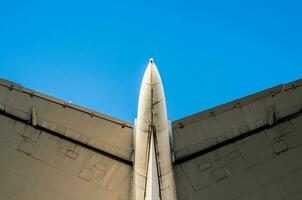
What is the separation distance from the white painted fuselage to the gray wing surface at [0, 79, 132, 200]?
558 millimetres

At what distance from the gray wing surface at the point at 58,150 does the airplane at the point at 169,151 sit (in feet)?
0.08

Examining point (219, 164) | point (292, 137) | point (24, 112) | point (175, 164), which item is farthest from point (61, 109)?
point (292, 137)

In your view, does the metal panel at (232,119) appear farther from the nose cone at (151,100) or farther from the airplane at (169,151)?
the nose cone at (151,100)

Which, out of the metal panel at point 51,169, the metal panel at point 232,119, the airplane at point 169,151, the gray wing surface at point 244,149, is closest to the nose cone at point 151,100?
the airplane at point 169,151

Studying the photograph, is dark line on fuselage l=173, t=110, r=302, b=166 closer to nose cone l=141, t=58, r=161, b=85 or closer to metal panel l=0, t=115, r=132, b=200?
metal panel l=0, t=115, r=132, b=200

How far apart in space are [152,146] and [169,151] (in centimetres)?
67

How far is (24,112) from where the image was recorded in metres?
12.7

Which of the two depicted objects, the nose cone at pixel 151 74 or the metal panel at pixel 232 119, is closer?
the nose cone at pixel 151 74

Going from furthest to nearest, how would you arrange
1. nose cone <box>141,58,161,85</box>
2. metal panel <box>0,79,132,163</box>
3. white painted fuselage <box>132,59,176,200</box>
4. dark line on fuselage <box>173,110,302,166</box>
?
dark line on fuselage <box>173,110,302,166</box> → metal panel <box>0,79,132,163</box> → white painted fuselage <box>132,59,176,200</box> → nose cone <box>141,58,161,85</box>

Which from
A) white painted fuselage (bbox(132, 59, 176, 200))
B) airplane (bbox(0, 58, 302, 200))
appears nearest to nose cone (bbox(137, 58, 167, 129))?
white painted fuselage (bbox(132, 59, 176, 200))

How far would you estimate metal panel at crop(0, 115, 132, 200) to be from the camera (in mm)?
12359

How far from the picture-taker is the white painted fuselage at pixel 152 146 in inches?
434

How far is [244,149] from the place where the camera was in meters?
12.6

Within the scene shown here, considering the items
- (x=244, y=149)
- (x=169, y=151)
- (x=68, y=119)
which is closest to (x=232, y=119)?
(x=244, y=149)
